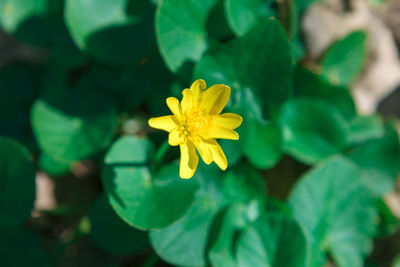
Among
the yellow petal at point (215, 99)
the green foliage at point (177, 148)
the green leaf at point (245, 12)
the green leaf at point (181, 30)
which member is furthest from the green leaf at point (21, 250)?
the green leaf at point (245, 12)

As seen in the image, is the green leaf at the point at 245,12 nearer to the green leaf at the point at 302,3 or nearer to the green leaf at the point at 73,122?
the green leaf at the point at 302,3

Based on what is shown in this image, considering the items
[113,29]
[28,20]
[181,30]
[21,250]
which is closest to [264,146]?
[181,30]

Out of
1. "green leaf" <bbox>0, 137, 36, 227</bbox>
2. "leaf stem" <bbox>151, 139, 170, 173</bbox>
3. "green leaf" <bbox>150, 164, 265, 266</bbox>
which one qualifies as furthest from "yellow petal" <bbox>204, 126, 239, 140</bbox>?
"green leaf" <bbox>0, 137, 36, 227</bbox>

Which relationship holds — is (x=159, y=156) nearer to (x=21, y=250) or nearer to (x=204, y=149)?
(x=204, y=149)

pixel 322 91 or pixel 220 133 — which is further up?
pixel 220 133

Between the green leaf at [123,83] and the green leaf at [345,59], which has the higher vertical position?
the green leaf at [123,83]

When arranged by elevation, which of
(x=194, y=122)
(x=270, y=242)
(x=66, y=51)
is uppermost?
(x=194, y=122)
